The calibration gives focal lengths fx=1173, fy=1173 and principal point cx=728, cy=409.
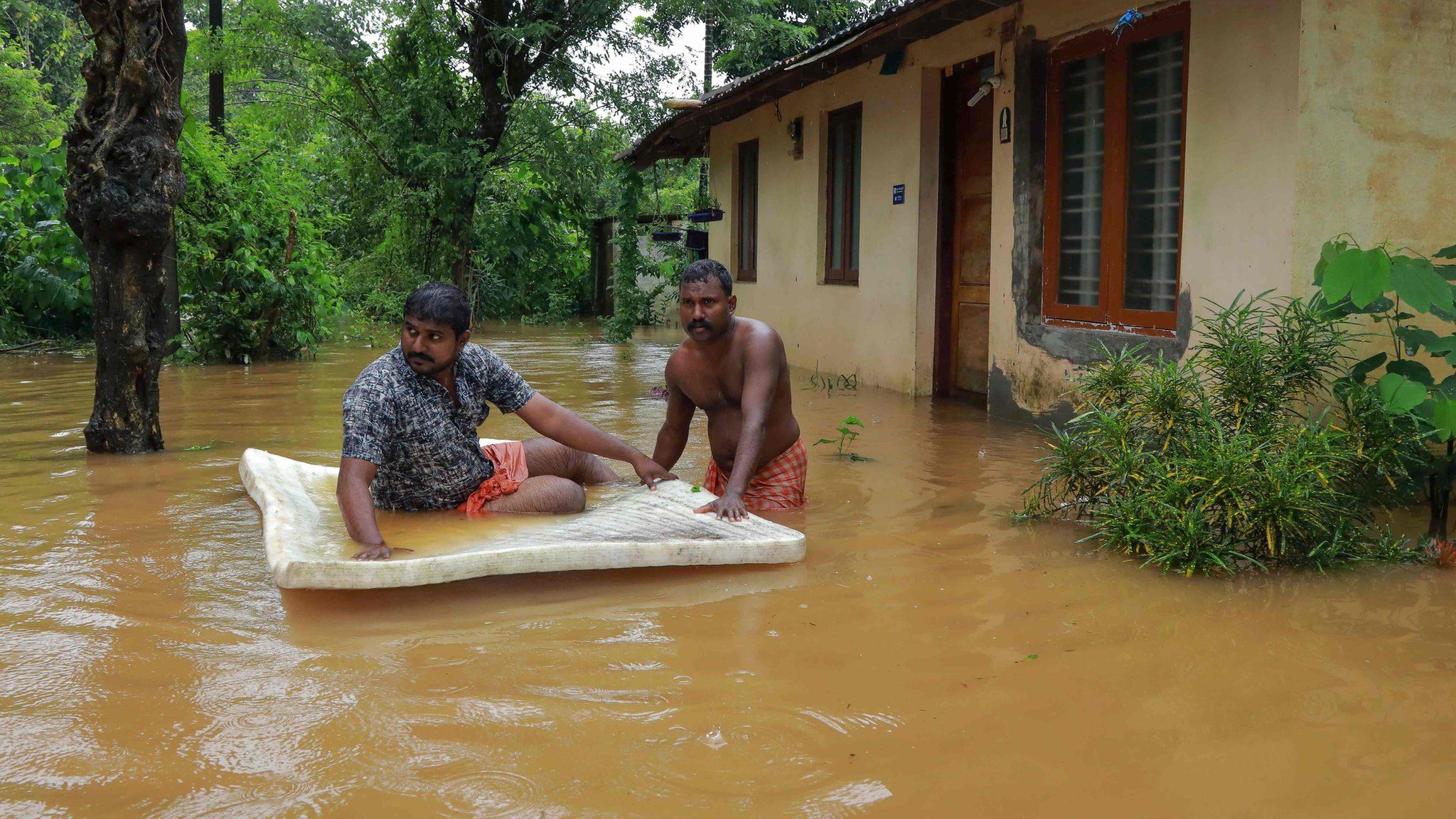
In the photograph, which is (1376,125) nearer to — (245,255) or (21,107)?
(245,255)

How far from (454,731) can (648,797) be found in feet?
1.93

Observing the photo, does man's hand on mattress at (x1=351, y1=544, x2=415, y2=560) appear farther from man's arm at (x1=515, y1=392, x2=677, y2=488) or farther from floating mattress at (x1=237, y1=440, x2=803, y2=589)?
man's arm at (x1=515, y1=392, x2=677, y2=488)

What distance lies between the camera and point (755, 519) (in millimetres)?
4391

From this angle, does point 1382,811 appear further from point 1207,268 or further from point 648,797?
point 1207,268

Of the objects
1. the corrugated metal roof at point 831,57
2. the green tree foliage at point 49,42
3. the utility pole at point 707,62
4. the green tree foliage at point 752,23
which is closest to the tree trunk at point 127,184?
the corrugated metal roof at point 831,57

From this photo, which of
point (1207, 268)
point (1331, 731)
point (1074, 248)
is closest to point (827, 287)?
point (1074, 248)

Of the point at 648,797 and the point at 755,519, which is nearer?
the point at 648,797

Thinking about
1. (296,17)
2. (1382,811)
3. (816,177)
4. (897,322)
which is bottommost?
(1382,811)

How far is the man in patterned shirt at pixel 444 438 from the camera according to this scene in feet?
13.3

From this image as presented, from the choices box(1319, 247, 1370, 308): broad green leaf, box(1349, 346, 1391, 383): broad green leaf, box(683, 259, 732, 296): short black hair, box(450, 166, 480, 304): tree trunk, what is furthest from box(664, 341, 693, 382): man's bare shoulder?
box(450, 166, 480, 304): tree trunk

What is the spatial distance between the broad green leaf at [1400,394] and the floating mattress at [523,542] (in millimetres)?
2209

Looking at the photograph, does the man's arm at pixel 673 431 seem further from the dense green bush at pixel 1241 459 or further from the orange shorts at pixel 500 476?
the dense green bush at pixel 1241 459

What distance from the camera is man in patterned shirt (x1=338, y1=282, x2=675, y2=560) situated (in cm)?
406

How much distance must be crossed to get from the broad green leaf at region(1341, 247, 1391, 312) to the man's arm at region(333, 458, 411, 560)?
356 cm
